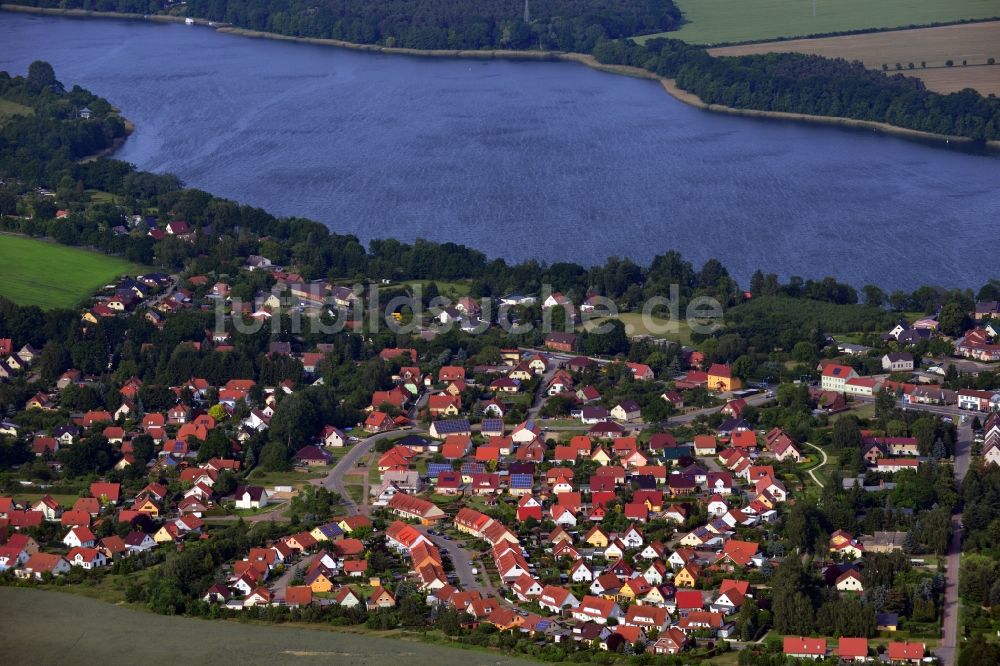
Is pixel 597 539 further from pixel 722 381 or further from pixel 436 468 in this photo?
pixel 722 381

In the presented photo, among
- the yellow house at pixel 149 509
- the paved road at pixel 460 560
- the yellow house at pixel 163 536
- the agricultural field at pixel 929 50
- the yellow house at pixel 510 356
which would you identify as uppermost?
the agricultural field at pixel 929 50

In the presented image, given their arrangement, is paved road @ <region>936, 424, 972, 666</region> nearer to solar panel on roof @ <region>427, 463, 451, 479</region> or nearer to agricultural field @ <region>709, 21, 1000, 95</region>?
solar panel on roof @ <region>427, 463, 451, 479</region>

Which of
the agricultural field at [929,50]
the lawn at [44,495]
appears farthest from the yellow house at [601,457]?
the agricultural field at [929,50]

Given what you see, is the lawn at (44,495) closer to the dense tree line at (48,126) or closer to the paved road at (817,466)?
the paved road at (817,466)

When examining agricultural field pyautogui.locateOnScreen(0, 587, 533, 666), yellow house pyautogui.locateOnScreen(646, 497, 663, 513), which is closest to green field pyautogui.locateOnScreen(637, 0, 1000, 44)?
yellow house pyautogui.locateOnScreen(646, 497, 663, 513)

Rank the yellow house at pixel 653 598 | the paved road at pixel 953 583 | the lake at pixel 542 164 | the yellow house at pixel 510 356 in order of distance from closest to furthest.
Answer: the paved road at pixel 953 583
the yellow house at pixel 653 598
the yellow house at pixel 510 356
the lake at pixel 542 164

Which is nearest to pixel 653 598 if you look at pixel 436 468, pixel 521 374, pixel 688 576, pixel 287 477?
pixel 688 576

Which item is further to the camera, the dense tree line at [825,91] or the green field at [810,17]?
the green field at [810,17]
